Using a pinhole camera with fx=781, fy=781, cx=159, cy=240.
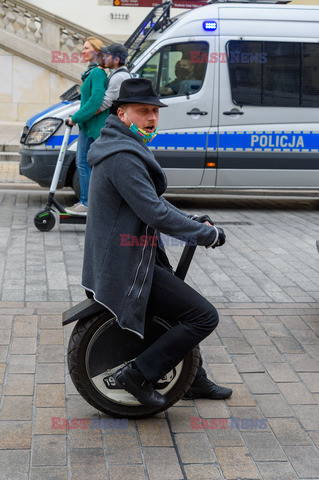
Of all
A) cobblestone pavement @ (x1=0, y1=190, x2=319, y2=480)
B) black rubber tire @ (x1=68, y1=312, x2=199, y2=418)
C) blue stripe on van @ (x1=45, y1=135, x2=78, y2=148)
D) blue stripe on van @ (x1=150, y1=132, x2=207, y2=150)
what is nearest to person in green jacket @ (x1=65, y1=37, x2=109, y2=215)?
cobblestone pavement @ (x1=0, y1=190, x2=319, y2=480)

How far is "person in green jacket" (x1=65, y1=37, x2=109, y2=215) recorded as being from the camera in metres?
8.27

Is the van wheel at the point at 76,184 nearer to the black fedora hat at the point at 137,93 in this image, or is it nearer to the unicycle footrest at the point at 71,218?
the unicycle footrest at the point at 71,218

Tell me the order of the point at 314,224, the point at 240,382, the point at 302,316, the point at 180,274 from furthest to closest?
the point at 314,224, the point at 302,316, the point at 240,382, the point at 180,274

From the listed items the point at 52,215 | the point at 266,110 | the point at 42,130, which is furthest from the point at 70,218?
the point at 266,110

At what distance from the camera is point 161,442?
3.76m

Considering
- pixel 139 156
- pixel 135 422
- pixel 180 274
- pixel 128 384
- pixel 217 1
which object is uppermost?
pixel 217 1

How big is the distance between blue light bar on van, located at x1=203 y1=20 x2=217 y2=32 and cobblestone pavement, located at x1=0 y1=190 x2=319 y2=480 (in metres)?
3.45

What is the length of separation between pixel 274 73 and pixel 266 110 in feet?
1.68

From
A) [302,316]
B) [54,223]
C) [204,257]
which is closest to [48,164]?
[54,223]

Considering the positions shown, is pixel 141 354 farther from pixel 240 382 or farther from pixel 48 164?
pixel 48 164

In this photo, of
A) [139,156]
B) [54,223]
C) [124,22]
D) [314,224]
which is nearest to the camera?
[139,156]

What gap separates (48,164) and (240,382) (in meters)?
6.02

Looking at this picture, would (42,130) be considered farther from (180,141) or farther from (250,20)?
(250,20)

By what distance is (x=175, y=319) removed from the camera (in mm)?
3832
